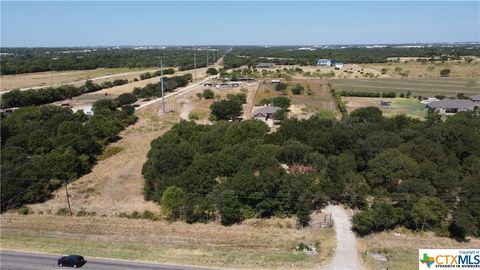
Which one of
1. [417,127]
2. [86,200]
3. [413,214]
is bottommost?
[86,200]

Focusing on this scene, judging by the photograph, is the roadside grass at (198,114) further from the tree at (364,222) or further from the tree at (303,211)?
the tree at (364,222)

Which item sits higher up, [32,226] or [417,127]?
[417,127]

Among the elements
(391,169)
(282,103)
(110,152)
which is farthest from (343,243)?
(282,103)

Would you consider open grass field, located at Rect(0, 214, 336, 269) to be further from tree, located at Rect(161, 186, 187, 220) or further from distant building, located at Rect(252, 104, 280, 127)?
distant building, located at Rect(252, 104, 280, 127)

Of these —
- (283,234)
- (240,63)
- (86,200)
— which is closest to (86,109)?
(86,200)

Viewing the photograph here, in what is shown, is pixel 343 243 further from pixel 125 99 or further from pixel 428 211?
pixel 125 99

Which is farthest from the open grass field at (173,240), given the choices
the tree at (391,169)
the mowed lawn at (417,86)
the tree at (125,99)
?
the mowed lawn at (417,86)

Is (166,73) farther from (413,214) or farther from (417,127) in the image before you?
(413,214)

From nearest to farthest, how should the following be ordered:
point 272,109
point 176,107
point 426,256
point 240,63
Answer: point 426,256
point 272,109
point 176,107
point 240,63
